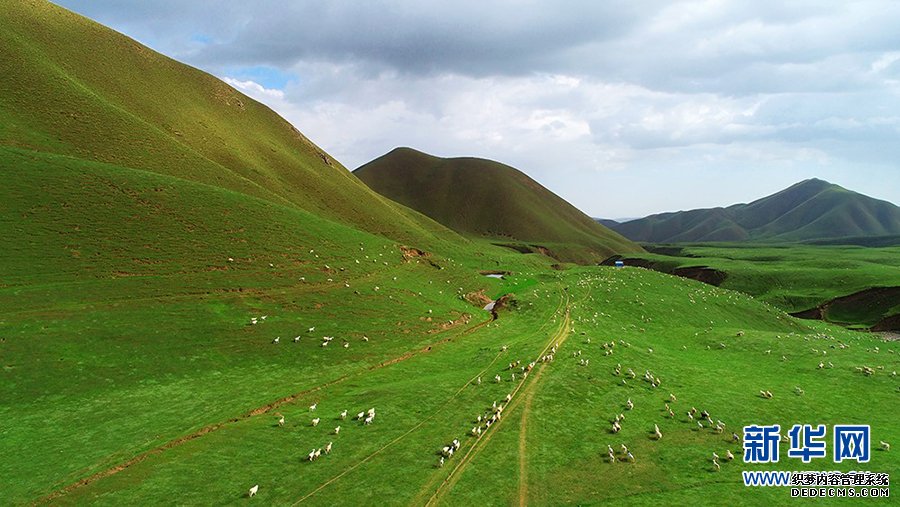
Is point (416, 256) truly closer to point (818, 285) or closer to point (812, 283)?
point (818, 285)

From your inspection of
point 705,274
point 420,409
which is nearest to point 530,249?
point 705,274

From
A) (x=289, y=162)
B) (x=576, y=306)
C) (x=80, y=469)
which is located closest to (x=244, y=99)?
(x=289, y=162)

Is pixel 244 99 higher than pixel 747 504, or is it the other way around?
pixel 244 99

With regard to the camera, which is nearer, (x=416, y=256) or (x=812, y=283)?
(x=416, y=256)

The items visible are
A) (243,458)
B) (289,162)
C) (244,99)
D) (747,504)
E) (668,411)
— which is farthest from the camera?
(244,99)

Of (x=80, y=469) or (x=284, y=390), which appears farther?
(x=284, y=390)

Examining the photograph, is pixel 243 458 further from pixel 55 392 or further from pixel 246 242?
pixel 246 242

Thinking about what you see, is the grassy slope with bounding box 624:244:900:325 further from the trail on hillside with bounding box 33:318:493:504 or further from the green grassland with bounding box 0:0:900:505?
the trail on hillside with bounding box 33:318:493:504

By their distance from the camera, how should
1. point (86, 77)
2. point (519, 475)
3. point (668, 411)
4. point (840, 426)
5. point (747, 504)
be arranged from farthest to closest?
point (86, 77) → point (668, 411) → point (840, 426) → point (519, 475) → point (747, 504)

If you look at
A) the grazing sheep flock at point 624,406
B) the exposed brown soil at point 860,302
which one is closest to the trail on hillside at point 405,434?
the grazing sheep flock at point 624,406

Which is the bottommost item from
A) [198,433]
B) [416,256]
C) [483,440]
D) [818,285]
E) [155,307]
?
[198,433]
